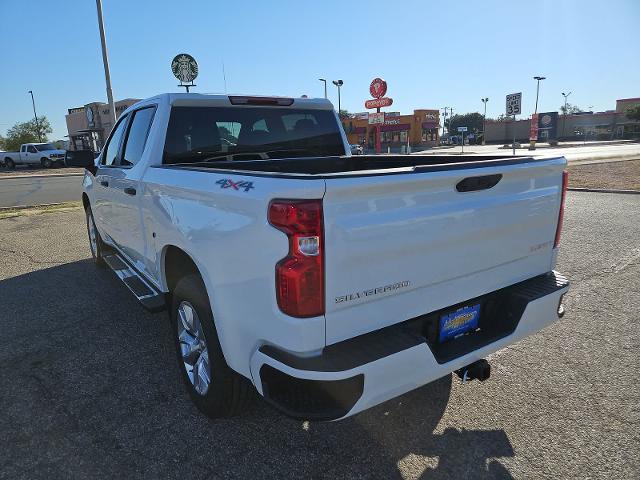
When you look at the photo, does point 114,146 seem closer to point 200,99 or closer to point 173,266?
point 200,99

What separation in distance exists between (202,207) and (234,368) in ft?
2.87

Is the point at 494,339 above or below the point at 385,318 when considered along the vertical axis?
below

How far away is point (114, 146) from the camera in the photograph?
15.8 feet

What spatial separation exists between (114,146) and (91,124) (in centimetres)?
4394

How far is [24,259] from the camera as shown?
6805 millimetres

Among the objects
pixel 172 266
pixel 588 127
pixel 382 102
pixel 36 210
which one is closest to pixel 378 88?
pixel 382 102

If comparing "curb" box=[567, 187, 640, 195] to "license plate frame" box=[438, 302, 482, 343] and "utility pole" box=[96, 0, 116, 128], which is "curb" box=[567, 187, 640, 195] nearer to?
"license plate frame" box=[438, 302, 482, 343]

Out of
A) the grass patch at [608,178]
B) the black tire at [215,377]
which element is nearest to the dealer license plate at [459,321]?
the black tire at [215,377]

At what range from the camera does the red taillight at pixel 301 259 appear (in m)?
1.83

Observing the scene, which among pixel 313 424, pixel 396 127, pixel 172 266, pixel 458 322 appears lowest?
pixel 313 424

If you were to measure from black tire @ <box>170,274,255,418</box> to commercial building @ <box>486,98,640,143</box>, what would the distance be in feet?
284

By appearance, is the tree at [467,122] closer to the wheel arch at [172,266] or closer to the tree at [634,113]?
the tree at [634,113]

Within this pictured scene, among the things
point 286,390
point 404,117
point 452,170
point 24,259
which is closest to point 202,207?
point 286,390

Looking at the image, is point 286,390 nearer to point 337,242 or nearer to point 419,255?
point 337,242
